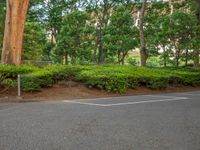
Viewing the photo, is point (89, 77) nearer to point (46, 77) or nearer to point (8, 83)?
point (46, 77)

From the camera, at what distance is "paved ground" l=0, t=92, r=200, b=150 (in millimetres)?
5926

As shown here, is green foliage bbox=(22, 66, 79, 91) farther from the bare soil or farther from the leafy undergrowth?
the bare soil

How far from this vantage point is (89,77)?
15461mm

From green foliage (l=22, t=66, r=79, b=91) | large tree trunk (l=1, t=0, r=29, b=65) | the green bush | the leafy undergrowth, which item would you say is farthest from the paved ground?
large tree trunk (l=1, t=0, r=29, b=65)

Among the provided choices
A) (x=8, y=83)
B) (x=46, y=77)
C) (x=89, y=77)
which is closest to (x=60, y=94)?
(x=46, y=77)

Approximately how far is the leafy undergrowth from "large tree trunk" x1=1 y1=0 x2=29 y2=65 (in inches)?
44.2

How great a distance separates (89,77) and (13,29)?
→ 12.2 ft

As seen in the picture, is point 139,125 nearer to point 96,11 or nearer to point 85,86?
point 85,86

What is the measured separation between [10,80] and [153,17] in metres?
21.4

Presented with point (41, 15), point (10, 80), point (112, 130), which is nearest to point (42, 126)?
point (112, 130)

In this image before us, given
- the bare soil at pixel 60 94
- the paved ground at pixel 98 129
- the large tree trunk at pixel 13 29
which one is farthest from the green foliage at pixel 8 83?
the paved ground at pixel 98 129

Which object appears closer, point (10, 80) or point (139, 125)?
point (139, 125)

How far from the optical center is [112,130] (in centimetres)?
723

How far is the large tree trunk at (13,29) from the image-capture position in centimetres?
1574
